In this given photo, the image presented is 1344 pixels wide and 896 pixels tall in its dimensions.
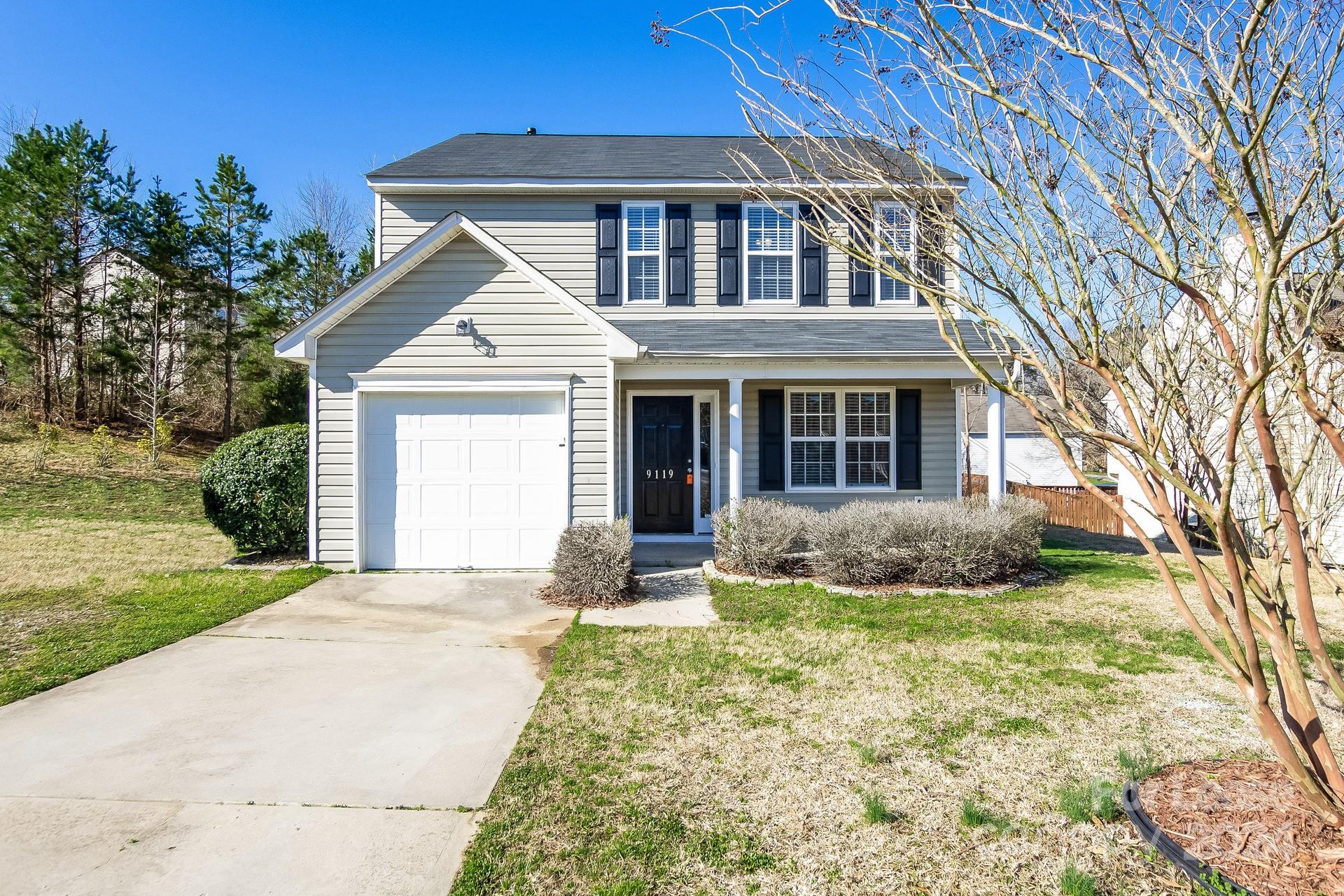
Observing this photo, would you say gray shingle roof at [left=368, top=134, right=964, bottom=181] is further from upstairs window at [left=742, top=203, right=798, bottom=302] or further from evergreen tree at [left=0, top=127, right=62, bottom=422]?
evergreen tree at [left=0, top=127, right=62, bottom=422]

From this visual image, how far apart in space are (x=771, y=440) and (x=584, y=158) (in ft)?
20.5

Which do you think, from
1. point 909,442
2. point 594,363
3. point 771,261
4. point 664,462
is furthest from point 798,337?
point 594,363

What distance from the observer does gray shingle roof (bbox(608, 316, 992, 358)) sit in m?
9.94

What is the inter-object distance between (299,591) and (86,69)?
10384mm

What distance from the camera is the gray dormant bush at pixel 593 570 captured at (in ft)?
24.5

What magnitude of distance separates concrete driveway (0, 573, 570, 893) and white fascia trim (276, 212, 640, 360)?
360cm

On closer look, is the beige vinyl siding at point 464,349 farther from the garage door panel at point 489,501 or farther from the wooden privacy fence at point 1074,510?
the wooden privacy fence at point 1074,510

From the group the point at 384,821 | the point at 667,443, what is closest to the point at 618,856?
the point at 384,821

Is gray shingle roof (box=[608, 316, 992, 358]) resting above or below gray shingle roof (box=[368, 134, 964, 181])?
below

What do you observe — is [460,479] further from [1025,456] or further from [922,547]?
[1025,456]

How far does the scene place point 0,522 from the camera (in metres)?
12.6

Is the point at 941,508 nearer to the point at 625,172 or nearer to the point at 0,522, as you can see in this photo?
the point at 625,172

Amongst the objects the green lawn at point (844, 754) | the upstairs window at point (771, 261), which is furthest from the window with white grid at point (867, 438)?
the green lawn at point (844, 754)

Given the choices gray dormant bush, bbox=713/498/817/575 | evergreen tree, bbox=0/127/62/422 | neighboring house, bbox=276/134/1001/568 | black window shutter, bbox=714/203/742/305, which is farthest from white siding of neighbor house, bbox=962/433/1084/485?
evergreen tree, bbox=0/127/62/422
